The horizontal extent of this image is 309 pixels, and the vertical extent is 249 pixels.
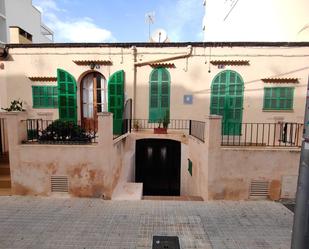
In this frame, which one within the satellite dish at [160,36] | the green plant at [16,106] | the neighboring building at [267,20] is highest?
the neighboring building at [267,20]

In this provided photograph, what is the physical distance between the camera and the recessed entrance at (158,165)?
26.7 feet

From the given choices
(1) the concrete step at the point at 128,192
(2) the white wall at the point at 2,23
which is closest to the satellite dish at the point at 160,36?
(1) the concrete step at the point at 128,192

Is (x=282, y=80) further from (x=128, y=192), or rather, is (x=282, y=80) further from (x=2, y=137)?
(x=2, y=137)

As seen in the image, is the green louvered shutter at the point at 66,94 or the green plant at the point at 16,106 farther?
the green louvered shutter at the point at 66,94

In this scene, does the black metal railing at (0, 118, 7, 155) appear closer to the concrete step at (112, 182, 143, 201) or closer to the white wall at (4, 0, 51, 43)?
the concrete step at (112, 182, 143, 201)

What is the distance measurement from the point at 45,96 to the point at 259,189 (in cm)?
834

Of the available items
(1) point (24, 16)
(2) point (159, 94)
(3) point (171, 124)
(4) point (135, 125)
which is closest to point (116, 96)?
(4) point (135, 125)

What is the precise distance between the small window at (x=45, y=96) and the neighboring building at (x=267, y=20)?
9917 mm

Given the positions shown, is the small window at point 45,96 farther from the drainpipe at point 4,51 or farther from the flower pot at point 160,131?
the flower pot at point 160,131

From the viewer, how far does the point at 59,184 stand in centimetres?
473

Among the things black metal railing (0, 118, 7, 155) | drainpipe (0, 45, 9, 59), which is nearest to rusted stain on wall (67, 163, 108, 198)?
black metal railing (0, 118, 7, 155)

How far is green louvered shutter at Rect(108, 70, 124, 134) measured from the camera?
8.09m

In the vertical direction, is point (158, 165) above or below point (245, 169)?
below

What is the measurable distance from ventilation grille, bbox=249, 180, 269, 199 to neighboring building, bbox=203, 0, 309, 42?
7.31 meters
